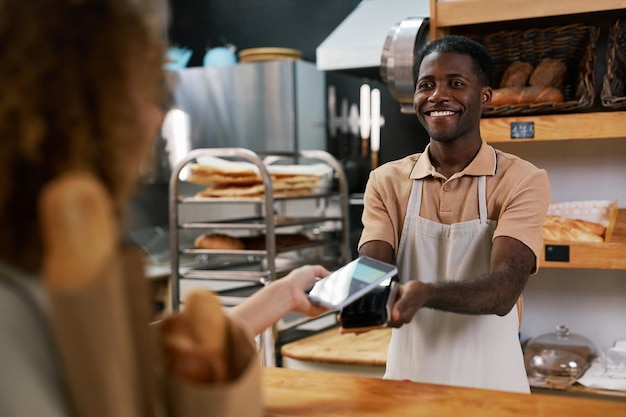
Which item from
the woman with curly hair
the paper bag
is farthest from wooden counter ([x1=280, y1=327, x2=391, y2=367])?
the woman with curly hair

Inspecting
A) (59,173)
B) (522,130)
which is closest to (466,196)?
(522,130)

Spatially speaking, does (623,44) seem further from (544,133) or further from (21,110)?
(21,110)

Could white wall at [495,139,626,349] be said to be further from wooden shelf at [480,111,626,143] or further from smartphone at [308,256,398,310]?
smartphone at [308,256,398,310]

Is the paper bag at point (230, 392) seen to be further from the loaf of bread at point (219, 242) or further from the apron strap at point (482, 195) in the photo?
the loaf of bread at point (219, 242)

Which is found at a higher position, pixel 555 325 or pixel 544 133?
pixel 544 133

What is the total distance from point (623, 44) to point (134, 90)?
2.15 m

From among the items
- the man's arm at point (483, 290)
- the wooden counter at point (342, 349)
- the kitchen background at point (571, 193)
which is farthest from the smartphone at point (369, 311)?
the kitchen background at point (571, 193)

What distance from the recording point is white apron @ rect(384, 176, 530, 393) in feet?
6.13

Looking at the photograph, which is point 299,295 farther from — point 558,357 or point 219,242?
point 219,242

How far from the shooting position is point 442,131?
1.86 m

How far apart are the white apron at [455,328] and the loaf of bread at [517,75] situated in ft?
2.55

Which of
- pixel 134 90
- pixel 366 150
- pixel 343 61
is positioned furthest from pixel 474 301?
pixel 366 150

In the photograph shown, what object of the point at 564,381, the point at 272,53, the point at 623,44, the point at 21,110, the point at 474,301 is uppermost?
the point at 272,53

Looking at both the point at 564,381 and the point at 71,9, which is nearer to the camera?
the point at 71,9
